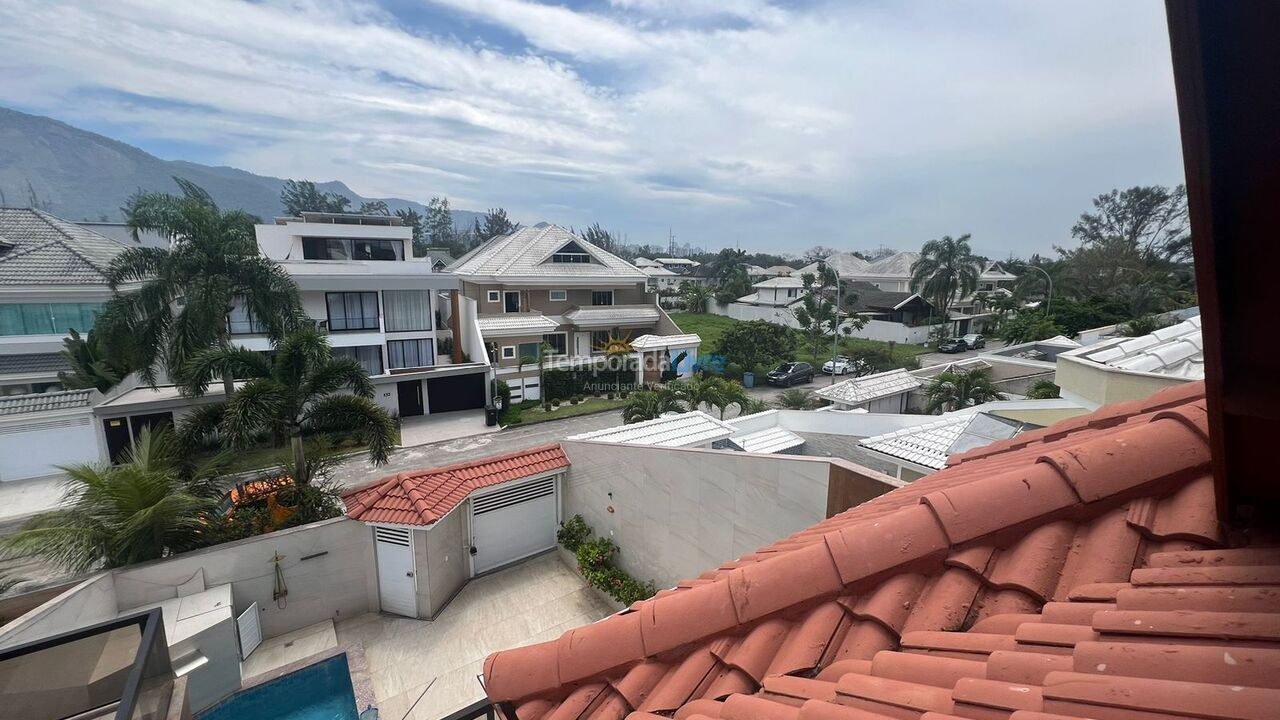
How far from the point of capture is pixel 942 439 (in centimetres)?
917

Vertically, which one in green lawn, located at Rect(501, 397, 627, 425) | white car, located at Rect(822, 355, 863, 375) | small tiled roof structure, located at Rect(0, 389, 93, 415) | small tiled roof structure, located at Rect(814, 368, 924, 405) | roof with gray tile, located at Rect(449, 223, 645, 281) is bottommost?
green lawn, located at Rect(501, 397, 627, 425)

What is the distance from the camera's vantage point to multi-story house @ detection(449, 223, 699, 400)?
26125 millimetres

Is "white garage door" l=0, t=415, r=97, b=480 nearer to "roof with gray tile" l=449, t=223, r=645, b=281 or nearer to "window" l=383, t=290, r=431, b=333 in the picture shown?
"window" l=383, t=290, r=431, b=333

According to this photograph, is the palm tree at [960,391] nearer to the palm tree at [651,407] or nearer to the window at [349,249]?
the palm tree at [651,407]

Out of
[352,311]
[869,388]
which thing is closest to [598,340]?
[352,311]

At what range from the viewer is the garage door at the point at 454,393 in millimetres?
24109

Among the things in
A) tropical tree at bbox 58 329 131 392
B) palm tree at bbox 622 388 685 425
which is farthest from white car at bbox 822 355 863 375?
tropical tree at bbox 58 329 131 392

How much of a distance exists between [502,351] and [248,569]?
17.0 m

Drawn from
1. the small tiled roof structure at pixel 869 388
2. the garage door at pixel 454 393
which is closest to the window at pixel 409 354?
the garage door at pixel 454 393

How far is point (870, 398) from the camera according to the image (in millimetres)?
18562

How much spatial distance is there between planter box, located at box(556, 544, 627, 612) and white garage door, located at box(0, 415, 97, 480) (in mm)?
16836

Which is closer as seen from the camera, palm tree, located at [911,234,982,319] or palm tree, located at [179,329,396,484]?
palm tree, located at [179,329,396,484]

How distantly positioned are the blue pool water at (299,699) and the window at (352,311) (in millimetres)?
17610

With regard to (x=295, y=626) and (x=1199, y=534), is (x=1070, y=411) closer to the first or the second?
(x=1199, y=534)
